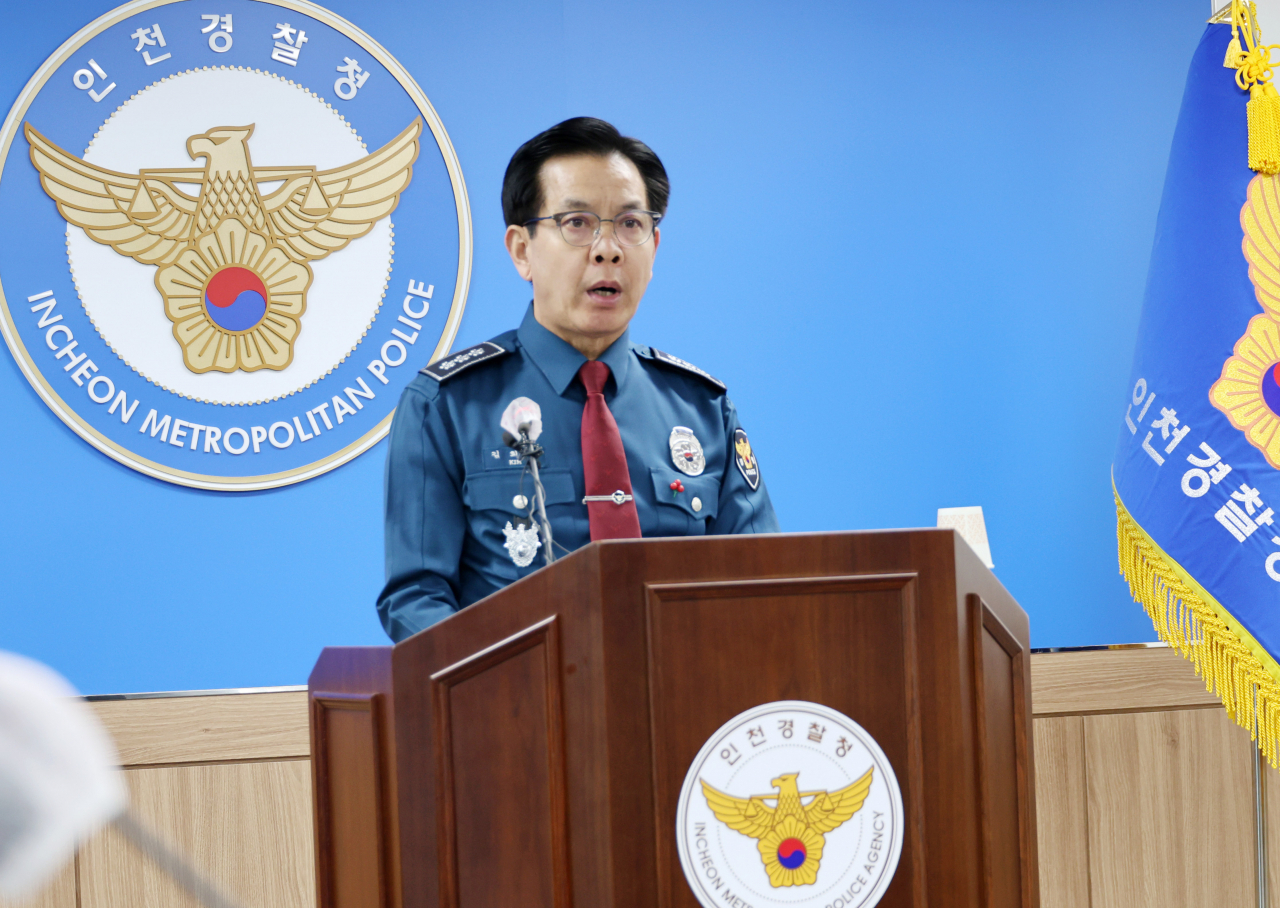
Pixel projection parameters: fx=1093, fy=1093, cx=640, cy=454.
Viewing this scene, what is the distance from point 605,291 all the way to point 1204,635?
1.29m

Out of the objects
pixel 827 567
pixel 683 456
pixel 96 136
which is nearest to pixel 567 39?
pixel 96 136

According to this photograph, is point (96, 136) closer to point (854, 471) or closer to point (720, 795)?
point (854, 471)

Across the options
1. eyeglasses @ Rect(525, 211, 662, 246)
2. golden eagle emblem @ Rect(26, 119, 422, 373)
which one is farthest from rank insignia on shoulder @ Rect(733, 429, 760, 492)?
golden eagle emblem @ Rect(26, 119, 422, 373)

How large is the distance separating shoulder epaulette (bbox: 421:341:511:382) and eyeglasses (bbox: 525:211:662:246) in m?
0.19

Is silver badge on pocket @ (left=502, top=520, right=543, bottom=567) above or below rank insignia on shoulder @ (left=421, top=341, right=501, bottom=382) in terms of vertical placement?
below

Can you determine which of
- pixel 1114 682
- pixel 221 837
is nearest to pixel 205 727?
pixel 221 837

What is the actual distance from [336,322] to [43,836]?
2.14m

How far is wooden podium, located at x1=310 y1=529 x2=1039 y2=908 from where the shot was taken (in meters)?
0.98

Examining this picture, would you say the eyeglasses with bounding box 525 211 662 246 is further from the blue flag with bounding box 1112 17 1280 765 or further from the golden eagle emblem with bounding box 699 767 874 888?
the blue flag with bounding box 1112 17 1280 765

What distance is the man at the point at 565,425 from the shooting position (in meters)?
1.46

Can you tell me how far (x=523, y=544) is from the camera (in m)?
1.42

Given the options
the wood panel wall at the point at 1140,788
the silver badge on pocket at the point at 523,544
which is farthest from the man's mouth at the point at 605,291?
the wood panel wall at the point at 1140,788

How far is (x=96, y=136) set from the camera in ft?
7.73

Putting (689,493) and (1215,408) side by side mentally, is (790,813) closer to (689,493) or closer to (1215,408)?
(689,493)
